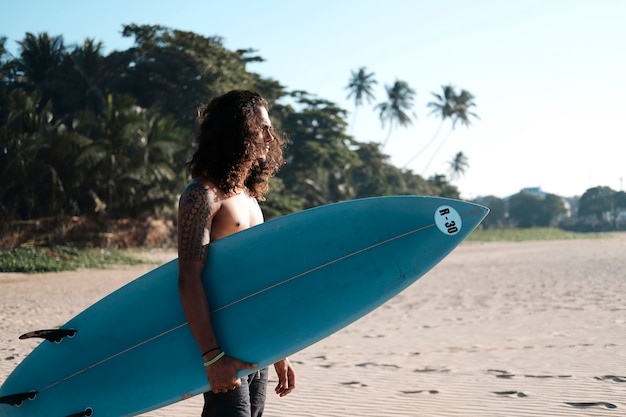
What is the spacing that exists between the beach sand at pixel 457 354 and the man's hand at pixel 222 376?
84.8 inches

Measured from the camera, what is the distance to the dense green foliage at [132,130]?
1931cm

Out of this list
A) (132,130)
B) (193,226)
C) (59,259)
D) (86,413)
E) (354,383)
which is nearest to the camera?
(193,226)

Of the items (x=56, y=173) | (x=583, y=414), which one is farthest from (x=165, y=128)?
(x=583, y=414)

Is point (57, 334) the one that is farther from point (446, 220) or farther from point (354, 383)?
point (354, 383)

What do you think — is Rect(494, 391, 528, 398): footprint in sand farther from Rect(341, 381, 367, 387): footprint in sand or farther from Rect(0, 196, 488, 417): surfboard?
Rect(0, 196, 488, 417): surfboard

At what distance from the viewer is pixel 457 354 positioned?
19.1 feet

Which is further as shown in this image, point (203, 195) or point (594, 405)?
point (594, 405)

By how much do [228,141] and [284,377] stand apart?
0.87m

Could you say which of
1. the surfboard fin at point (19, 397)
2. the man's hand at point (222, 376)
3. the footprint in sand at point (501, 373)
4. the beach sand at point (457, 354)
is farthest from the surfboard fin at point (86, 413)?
the footprint in sand at point (501, 373)

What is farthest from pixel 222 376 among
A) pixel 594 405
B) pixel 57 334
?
pixel 594 405

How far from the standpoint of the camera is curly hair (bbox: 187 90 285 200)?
1.89 metres

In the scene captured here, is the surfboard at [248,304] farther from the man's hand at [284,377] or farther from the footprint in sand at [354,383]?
the footprint in sand at [354,383]

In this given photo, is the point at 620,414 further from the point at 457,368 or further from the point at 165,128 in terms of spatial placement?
the point at 165,128

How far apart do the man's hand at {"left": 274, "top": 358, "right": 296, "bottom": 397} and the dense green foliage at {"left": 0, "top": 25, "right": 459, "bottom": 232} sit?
18.0 metres
